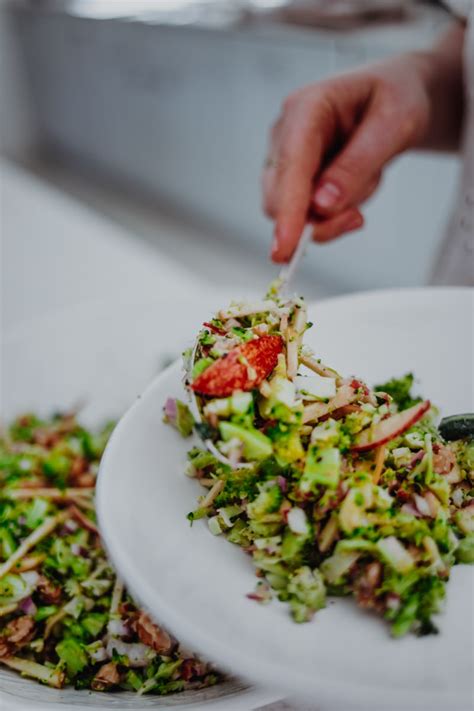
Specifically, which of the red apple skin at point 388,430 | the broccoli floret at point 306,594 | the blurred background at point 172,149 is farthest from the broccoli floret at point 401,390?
the blurred background at point 172,149

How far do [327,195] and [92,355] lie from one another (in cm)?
57

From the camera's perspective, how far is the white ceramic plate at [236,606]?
0.51 m

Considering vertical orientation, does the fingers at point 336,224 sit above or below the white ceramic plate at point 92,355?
above

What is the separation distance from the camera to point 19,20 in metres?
5.68

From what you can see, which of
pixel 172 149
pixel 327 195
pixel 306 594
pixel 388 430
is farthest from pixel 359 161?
pixel 172 149

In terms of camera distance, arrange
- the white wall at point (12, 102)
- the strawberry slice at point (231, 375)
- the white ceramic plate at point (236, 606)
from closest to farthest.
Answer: the white ceramic plate at point (236, 606)
the strawberry slice at point (231, 375)
the white wall at point (12, 102)

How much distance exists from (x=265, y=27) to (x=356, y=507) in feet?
10.8

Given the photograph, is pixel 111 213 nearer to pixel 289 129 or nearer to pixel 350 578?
pixel 289 129

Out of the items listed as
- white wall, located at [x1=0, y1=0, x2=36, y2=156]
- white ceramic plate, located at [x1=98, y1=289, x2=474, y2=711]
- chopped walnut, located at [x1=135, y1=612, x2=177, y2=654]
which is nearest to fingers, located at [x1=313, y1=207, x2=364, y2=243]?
white ceramic plate, located at [x1=98, y1=289, x2=474, y2=711]

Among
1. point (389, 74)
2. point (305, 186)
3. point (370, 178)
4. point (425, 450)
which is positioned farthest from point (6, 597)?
point (389, 74)

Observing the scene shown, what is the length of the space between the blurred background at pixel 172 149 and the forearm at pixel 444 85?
57 centimetres

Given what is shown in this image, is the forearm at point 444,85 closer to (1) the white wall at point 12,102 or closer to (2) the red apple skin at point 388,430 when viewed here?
(2) the red apple skin at point 388,430

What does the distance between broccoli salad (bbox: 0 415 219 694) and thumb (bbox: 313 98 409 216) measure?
1.94 ft

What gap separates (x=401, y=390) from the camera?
829mm
